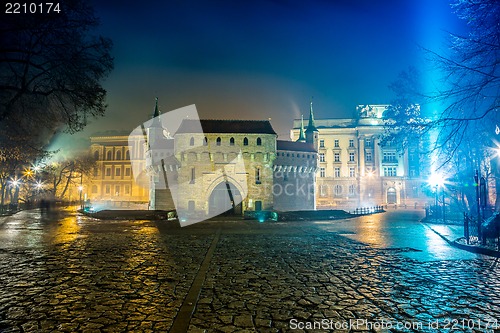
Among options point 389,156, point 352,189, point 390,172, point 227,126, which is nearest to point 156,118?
point 227,126

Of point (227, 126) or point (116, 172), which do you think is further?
point (116, 172)

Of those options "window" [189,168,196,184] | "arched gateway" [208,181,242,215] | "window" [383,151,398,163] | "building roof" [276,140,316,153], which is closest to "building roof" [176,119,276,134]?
"building roof" [276,140,316,153]

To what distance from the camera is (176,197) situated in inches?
1702

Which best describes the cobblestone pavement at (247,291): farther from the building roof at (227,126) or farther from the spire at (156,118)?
the spire at (156,118)

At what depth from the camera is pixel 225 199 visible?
4416cm

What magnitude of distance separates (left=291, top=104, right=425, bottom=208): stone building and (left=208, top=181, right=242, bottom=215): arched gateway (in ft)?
83.6

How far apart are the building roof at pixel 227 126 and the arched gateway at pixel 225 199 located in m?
6.92

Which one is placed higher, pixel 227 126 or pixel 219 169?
pixel 227 126

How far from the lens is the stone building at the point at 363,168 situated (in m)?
65.4

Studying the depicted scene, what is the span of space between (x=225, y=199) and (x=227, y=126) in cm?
951

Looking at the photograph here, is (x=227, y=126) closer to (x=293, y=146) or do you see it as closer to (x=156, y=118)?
(x=293, y=146)

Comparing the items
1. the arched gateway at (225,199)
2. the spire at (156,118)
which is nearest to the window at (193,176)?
the arched gateway at (225,199)

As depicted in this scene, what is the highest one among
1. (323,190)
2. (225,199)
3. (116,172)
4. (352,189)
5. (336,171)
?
(116,172)

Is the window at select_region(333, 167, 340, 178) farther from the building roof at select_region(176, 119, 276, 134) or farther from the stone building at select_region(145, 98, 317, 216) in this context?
the building roof at select_region(176, 119, 276, 134)
